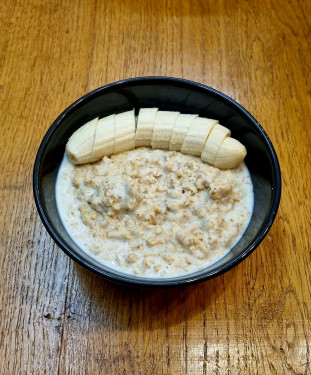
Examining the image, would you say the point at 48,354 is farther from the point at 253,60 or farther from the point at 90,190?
the point at 253,60

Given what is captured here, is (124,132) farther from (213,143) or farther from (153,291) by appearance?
(153,291)

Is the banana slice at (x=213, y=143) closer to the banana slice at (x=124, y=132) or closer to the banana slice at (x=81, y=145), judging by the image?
the banana slice at (x=124, y=132)

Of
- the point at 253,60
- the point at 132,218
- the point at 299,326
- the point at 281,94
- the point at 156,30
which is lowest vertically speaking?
the point at 299,326

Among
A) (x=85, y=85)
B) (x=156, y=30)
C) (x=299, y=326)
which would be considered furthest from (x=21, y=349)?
(x=156, y=30)

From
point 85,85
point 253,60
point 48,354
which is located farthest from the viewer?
point 253,60

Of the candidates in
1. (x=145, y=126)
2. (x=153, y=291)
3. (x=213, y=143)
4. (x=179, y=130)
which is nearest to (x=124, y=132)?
(x=145, y=126)
